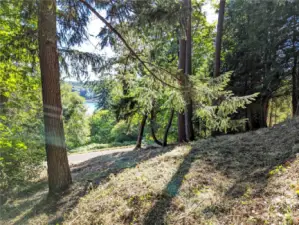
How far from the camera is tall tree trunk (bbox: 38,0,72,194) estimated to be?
4.16m

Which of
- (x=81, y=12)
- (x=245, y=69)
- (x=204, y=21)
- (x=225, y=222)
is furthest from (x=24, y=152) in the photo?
(x=204, y=21)

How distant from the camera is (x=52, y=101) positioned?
13.9 ft

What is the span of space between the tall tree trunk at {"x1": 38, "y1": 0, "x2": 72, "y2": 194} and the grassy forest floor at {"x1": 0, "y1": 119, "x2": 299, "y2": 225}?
1.65 feet

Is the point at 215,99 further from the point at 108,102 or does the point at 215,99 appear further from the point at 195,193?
the point at 108,102

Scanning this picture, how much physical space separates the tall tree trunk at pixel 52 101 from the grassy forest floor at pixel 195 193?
0.50 metres

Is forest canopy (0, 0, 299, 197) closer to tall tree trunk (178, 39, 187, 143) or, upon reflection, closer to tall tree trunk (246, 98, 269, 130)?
tall tree trunk (178, 39, 187, 143)

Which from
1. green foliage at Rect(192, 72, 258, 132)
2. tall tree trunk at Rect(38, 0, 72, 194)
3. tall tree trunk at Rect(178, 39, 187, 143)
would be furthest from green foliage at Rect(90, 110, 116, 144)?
green foliage at Rect(192, 72, 258, 132)

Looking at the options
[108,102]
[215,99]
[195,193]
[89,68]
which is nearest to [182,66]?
[215,99]

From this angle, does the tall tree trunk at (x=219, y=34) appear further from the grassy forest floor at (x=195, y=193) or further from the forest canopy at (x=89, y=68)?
the grassy forest floor at (x=195, y=193)

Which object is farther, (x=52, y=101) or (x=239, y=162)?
(x=52, y=101)

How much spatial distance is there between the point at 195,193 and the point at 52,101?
3.23 metres

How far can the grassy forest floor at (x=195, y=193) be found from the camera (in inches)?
89.7

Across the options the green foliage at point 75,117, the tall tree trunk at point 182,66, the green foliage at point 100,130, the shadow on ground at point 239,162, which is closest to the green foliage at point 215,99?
the shadow on ground at point 239,162

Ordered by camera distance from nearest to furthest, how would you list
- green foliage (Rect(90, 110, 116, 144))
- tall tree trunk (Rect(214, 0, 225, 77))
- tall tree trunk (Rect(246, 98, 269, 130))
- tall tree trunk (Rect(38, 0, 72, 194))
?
tall tree trunk (Rect(38, 0, 72, 194)) < tall tree trunk (Rect(214, 0, 225, 77)) < tall tree trunk (Rect(246, 98, 269, 130)) < green foliage (Rect(90, 110, 116, 144))
